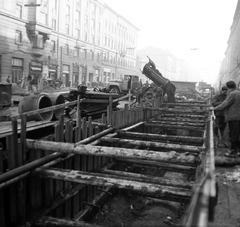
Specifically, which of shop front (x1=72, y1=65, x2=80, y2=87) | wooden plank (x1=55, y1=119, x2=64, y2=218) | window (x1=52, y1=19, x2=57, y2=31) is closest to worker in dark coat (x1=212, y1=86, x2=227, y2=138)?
wooden plank (x1=55, y1=119, x2=64, y2=218)

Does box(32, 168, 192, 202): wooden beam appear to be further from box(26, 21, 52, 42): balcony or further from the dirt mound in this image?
box(26, 21, 52, 42): balcony

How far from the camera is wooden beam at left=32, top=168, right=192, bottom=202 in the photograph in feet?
9.48

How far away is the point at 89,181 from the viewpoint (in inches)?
119

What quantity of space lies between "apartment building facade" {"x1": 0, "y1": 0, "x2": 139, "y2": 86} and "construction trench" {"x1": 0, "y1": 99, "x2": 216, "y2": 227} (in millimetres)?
24593

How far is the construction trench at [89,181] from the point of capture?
290 centimetres

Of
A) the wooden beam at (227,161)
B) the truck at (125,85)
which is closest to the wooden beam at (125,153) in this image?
the wooden beam at (227,161)

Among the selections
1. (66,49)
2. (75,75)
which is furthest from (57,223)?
(75,75)

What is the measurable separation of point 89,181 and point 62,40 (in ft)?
136

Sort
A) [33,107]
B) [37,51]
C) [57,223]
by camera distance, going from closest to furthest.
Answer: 1. [57,223]
2. [33,107]
3. [37,51]

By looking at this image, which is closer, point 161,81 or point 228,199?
point 228,199

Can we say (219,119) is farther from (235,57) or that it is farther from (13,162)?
(235,57)

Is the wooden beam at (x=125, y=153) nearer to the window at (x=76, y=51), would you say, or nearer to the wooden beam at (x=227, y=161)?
the wooden beam at (x=227, y=161)

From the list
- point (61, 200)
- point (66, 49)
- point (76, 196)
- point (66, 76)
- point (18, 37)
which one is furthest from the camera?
point (66, 76)

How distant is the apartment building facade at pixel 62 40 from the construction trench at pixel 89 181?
2459 centimetres
